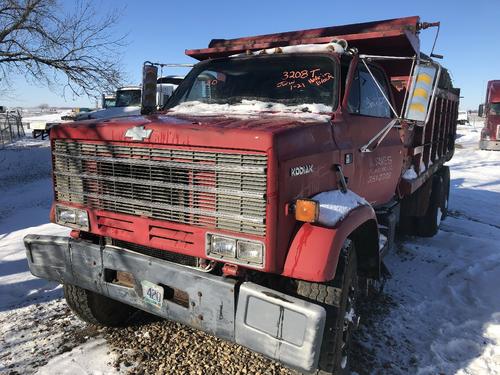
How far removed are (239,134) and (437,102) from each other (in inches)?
177

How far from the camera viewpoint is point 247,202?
2566 millimetres

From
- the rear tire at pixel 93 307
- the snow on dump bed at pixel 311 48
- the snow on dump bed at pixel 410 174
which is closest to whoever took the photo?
the rear tire at pixel 93 307

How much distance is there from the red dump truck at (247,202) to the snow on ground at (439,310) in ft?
1.96

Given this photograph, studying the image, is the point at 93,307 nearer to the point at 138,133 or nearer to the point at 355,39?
the point at 138,133

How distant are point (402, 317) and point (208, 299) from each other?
240cm

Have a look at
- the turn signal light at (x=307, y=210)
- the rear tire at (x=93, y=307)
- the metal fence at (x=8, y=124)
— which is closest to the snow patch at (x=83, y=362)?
the rear tire at (x=93, y=307)

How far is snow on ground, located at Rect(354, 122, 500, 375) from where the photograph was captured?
3.49 meters

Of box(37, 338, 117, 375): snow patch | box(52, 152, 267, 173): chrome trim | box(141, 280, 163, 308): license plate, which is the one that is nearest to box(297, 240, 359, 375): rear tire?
box(52, 152, 267, 173): chrome trim

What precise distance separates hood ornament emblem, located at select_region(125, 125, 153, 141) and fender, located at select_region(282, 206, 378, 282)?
1192 millimetres

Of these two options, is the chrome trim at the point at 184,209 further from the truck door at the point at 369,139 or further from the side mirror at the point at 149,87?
the side mirror at the point at 149,87

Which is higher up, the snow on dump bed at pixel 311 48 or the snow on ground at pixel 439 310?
the snow on dump bed at pixel 311 48

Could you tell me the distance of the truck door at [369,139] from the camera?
3.58 metres

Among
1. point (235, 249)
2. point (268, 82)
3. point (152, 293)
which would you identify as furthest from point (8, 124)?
point (235, 249)

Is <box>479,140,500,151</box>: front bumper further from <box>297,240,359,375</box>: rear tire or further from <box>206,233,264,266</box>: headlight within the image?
<box>206,233,264,266</box>: headlight
